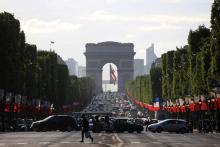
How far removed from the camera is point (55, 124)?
8900cm

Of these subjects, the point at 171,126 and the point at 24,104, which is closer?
the point at 171,126

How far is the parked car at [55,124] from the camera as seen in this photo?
8750 cm

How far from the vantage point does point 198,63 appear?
103 metres

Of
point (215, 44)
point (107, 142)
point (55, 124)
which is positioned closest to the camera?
point (107, 142)

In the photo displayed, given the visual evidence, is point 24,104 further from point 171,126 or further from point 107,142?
point 107,142

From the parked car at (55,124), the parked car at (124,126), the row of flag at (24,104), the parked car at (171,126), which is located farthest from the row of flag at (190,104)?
the row of flag at (24,104)

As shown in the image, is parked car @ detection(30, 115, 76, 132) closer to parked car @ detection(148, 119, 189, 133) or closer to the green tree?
parked car @ detection(148, 119, 189, 133)

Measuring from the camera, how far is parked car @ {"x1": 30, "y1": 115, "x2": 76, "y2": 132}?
8750 centimetres

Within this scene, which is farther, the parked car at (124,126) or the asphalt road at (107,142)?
the parked car at (124,126)

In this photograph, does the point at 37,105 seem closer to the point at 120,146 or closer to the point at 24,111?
the point at 24,111

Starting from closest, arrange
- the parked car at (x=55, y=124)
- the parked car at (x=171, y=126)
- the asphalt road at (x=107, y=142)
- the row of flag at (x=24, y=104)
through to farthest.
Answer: the asphalt road at (x=107, y=142) < the parked car at (x=55, y=124) < the parked car at (x=171, y=126) < the row of flag at (x=24, y=104)

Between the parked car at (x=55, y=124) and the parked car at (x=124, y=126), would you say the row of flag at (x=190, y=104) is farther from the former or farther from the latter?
the parked car at (x=55, y=124)

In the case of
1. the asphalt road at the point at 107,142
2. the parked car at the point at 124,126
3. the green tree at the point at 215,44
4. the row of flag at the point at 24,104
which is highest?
the green tree at the point at 215,44

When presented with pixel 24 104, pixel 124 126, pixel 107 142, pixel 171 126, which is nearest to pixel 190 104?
pixel 24 104
